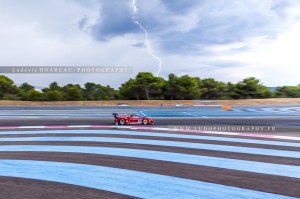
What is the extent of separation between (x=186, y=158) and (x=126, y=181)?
7.03 feet

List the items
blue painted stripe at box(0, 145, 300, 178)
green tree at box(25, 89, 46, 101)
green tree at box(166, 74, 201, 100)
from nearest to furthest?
blue painted stripe at box(0, 145, 300, 178), green tree at box(25, 89, 46, 101), green tree at box(166, 74, 201, 100)

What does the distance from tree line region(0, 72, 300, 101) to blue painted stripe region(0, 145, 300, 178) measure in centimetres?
2361

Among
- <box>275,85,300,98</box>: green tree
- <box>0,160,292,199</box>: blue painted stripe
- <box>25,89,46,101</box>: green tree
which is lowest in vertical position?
<box>0,160,292,199</box>: blue painted stripe

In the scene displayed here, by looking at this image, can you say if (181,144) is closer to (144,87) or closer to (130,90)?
(144,87)

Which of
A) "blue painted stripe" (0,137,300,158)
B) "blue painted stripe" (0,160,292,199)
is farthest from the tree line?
"blue painted stripe" (0,160,292,199)

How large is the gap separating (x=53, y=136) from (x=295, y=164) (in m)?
Result: 8.31

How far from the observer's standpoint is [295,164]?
5828mm

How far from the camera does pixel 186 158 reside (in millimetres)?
6188

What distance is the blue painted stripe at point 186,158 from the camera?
532 centimetres

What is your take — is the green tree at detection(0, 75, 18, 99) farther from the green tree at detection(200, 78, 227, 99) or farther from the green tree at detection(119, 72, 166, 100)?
the green tree at detection(200, 78, 227, 99)

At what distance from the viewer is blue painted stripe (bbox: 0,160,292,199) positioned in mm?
3969

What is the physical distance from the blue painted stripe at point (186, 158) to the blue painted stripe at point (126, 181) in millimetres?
A: 1247

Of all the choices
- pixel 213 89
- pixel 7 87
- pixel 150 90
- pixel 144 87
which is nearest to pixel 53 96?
pixel 7 87

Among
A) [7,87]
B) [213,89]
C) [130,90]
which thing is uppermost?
[7,87]
